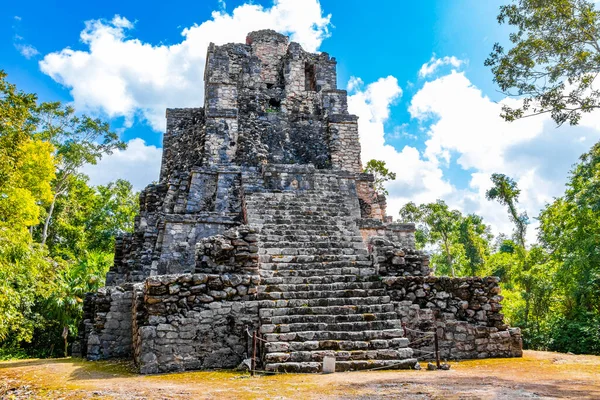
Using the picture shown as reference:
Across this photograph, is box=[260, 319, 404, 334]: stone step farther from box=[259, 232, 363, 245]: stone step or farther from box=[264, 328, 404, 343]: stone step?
box=[259, 232, 363, 245]: stone step

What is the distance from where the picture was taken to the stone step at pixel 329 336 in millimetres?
6168

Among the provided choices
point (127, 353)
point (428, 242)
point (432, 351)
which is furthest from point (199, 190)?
point (428, 242)

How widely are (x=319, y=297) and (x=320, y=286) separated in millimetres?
235

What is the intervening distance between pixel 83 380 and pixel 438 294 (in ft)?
17.6

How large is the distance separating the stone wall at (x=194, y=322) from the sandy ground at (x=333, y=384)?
Result: 393 millimetres

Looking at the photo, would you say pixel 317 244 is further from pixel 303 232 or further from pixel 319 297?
pixel 319 297

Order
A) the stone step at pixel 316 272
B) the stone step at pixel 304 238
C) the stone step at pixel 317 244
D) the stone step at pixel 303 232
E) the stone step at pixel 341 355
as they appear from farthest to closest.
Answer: the stone step at pixel 303 232, the stone step at pixel 304 238, the stone step at pixel 317 244, the stone step at pixel 316 272, the stone step at pixel 341 355

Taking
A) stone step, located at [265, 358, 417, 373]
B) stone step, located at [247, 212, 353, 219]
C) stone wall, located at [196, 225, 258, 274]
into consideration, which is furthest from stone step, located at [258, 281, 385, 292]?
stone step, located at [247, 212, 353, 219]

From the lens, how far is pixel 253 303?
6691 mm

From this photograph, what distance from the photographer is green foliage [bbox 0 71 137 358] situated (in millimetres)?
8555

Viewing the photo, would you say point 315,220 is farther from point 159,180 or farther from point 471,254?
point 471,254

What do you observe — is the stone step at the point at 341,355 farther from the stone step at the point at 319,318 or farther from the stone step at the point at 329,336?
the stone step at the point at 319,318

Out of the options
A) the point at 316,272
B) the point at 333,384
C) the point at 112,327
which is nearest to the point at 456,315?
the point at 316,272

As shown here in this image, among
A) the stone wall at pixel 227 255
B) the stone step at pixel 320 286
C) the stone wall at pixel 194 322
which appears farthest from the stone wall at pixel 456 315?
the stone wall at pixel 194 322
